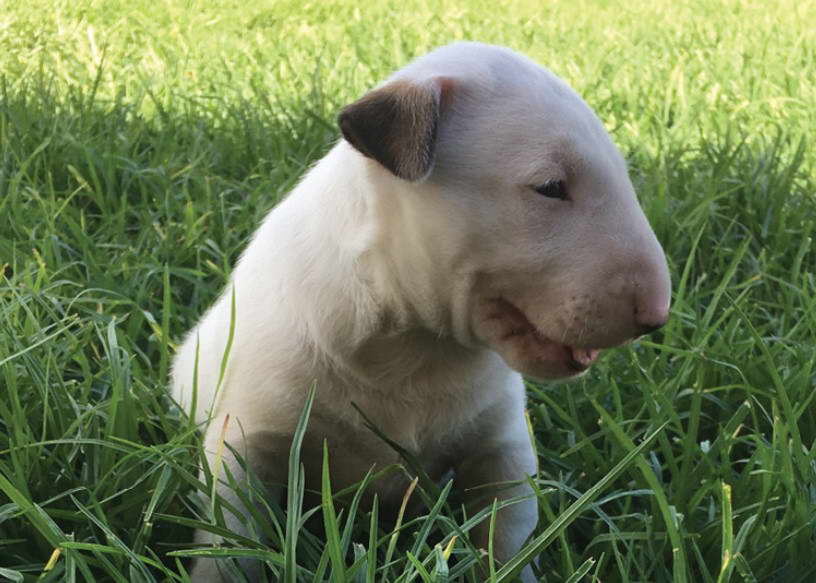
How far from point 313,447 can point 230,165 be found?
7.92 ft

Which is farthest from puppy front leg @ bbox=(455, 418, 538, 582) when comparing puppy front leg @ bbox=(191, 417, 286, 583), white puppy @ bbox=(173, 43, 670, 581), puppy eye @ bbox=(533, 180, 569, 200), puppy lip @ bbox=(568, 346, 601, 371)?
puppy eye @ bbox=(533, 180, 569, 200)

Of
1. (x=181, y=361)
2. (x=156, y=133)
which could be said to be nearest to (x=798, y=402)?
(x=181, y=361)

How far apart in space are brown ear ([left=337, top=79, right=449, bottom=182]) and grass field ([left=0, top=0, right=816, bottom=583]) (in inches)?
26.8

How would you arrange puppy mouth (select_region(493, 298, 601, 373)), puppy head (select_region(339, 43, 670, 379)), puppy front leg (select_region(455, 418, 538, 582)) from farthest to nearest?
puppy front leg (select_region(455, 418, 538, 582)) < puppy mouth (select_region(493, 298, 601, 373)) < puppy head (select_region(339, 43, 670, 379))

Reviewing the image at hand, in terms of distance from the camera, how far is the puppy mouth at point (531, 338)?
2.38 metres

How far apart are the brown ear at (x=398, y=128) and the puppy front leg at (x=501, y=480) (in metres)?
0.78

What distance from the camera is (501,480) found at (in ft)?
8.87

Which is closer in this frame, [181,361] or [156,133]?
[181,361]

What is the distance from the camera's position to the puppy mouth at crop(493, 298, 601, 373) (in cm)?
238

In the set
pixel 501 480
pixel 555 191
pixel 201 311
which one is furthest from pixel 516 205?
pixel 201 311

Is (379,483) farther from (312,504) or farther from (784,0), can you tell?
(784,0)

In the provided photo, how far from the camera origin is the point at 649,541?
2.47 m

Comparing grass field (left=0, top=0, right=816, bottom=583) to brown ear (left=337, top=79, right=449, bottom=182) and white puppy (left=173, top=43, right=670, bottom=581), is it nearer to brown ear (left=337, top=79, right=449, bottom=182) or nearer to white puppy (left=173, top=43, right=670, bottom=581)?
white puppy (left=173, top=43, right=670, bottom=581)

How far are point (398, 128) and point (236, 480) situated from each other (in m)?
0.84
